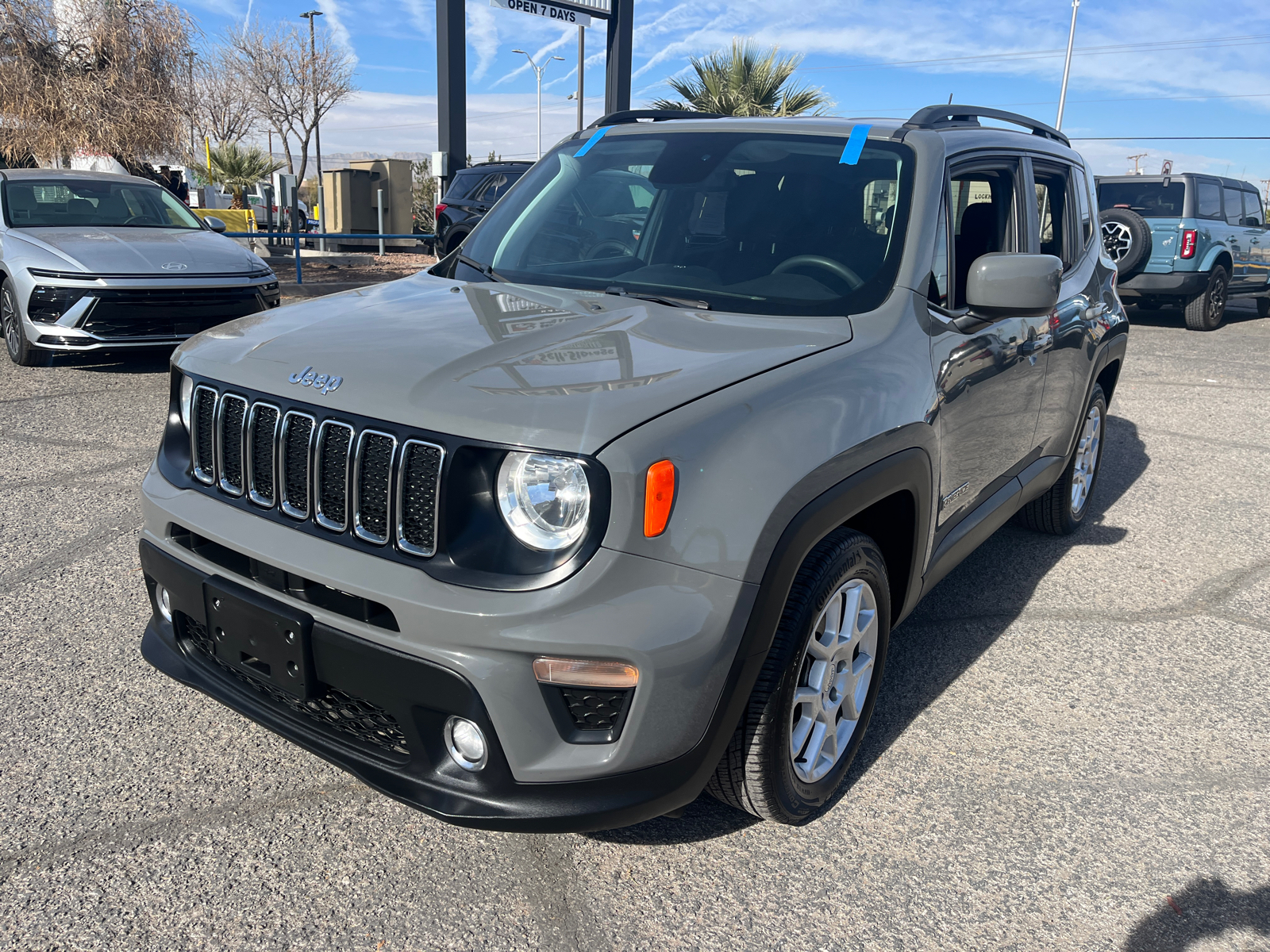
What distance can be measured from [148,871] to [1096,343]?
13.7ft

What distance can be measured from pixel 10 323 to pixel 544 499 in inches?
297

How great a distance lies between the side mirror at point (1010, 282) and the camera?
2.85m

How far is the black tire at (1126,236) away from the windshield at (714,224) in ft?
26.0

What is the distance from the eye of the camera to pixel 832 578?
7.63ft

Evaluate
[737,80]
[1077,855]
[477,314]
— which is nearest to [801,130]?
[477,314]

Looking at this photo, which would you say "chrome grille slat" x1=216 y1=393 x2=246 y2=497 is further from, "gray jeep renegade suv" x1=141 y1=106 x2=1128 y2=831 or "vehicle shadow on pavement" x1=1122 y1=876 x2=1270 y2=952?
"vehicle shadow on pavement" x1=1122 y1=876 x2=1270 y2=952

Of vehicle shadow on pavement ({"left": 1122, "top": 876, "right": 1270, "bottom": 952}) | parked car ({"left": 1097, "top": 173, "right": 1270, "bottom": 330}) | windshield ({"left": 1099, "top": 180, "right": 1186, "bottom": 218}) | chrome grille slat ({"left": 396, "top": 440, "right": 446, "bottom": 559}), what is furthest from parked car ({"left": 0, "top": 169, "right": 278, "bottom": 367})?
windshield ({"left": 1099, "top": 180, "right": 1186, "bottom": 218})

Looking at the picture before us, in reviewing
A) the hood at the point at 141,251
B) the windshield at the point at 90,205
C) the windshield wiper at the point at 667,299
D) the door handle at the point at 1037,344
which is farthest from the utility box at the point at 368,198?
the windshield wiper at the point at 667,299

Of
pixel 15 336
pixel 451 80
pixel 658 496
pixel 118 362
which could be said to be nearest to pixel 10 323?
pixel 15 336

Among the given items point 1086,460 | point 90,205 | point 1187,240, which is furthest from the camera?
point 1187,240

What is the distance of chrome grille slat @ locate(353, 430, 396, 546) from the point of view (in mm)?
2072

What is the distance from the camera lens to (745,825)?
101 inches

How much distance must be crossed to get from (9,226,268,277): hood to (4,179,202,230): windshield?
239 mm

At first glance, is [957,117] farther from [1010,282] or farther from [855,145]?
[1010,282]
